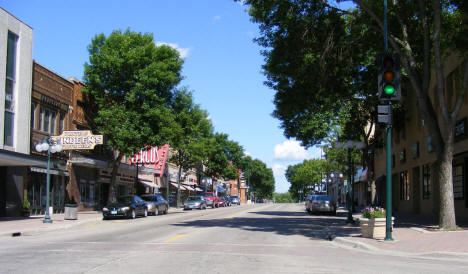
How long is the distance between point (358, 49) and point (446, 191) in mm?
7092

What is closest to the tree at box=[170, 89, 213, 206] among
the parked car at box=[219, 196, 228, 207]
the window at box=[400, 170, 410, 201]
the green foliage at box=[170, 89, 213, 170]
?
the green foliage at box=[170, 89, 213, 170]

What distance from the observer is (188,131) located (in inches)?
1602

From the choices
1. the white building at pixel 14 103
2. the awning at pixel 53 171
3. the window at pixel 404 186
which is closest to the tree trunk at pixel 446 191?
the window at pixel 404 186

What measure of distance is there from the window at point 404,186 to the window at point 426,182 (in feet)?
13.9

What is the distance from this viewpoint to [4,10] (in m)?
26.3

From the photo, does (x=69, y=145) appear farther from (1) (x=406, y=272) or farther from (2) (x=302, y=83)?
(1) (x=406, y=272)

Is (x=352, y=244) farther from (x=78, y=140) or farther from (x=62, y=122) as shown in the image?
(x=62, y=122)

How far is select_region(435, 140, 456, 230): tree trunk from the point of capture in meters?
15.7

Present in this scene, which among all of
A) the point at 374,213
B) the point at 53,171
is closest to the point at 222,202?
the point at 53,171

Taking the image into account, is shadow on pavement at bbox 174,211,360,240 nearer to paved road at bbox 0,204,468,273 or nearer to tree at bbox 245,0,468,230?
paved road at bbox 0,204,468,273

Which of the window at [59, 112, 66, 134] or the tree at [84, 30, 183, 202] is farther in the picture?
the window at [59, 112, 66, 134]

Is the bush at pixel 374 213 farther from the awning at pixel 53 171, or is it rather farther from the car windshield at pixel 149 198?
the car windshield at pixel 149 198

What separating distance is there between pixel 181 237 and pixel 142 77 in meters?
18.6

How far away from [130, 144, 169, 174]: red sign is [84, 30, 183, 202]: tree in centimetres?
933
